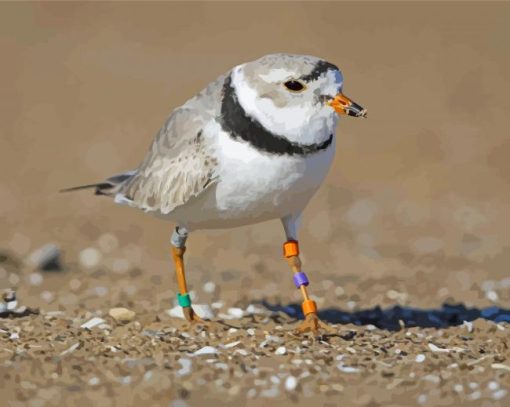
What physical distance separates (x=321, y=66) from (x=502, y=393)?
1.46 metres

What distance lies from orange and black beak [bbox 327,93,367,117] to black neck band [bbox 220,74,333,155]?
0.13 meters

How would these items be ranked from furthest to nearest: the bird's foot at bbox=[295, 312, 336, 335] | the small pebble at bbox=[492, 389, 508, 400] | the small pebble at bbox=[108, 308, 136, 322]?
the small pebble at bbox=[108, 308, 136, 322]
the bird's foot at bbox=[295, 312, 336, 335]
the small pebble at bbox=[492, 389, 508, 400]

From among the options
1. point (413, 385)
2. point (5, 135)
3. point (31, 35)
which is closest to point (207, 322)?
point (413, 385)

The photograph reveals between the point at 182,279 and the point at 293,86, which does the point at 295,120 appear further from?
the point at 182,279

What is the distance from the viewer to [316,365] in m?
5.05

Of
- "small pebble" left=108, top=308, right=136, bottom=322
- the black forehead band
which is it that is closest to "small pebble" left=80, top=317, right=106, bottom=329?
"small pebble" left=108, top=308, right=136, bottom=322

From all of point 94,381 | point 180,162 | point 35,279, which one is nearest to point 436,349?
point 180,162

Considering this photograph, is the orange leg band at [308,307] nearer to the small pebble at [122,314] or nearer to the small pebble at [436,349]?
the small pebble at [436,349]

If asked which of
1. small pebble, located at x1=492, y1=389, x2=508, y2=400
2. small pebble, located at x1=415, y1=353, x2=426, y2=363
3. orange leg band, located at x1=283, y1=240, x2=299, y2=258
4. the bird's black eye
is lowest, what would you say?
small pebble, located at x1=492, y1=389, x2=508, y2=400

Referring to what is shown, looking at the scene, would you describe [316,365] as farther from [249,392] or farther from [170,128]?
[170,128]

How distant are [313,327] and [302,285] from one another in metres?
0.19

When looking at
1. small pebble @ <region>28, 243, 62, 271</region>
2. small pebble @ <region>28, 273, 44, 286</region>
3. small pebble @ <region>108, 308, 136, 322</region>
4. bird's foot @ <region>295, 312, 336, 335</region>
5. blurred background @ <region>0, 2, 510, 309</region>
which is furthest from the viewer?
blurred background @ <region>0, 2, 510, 309</region>

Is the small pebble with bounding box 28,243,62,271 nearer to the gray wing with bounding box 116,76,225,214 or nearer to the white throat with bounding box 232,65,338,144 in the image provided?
the gray wing with bounding box 116,76,225,214

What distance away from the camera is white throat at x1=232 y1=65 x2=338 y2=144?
5.02 meters
